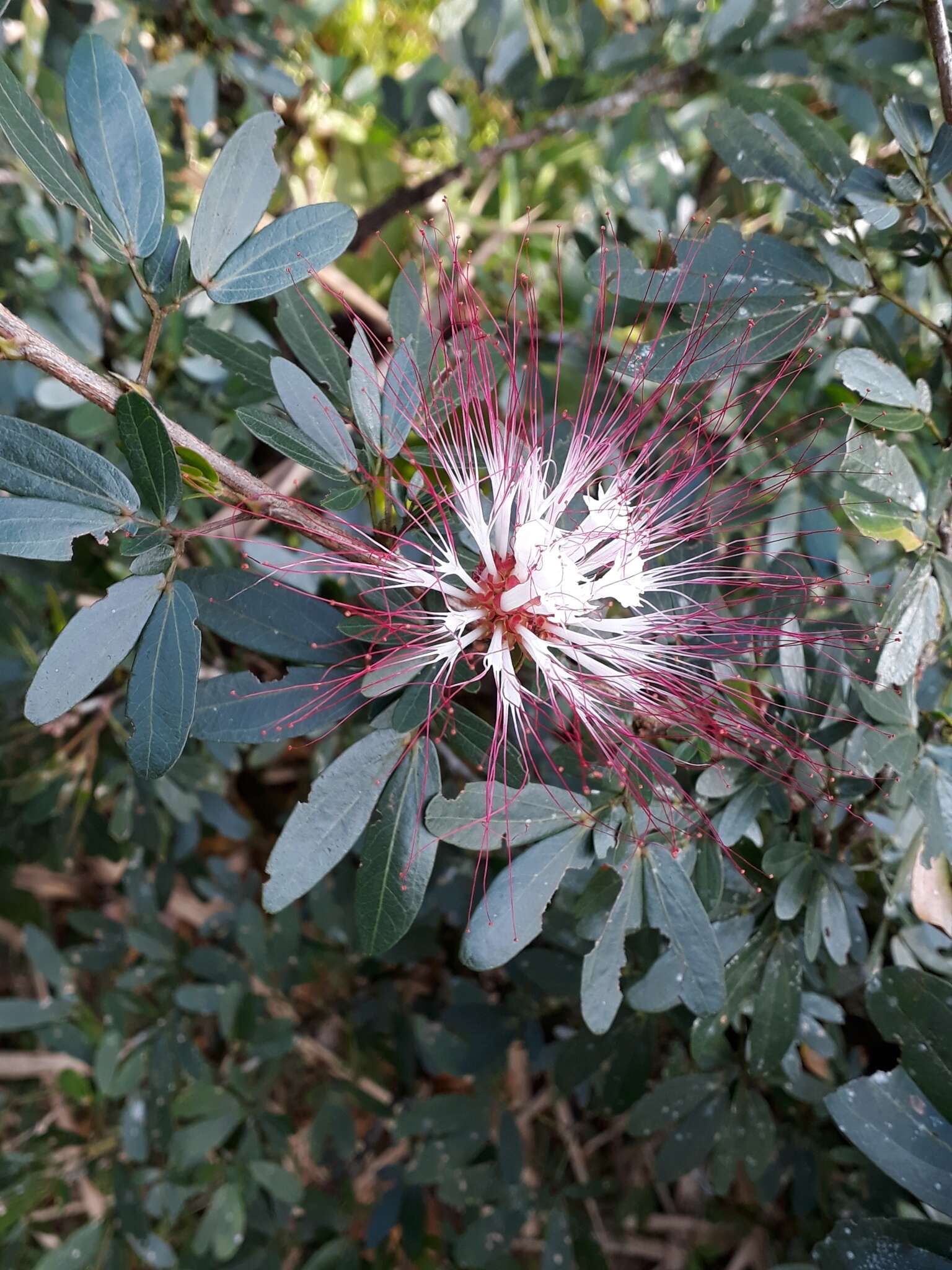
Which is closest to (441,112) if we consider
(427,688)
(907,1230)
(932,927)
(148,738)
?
(427,688)

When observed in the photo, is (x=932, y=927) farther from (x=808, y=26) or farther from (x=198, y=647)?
(x=808, y=26)

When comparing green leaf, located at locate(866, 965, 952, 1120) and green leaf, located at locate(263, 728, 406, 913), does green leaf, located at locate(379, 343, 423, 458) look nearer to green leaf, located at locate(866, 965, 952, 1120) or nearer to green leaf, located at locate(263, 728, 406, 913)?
green leaf, located at locate(263, 728, 406, 913)

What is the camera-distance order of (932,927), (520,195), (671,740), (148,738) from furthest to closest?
(520,195) < (932,927) < (671,740) < (148,738)

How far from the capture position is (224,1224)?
139 centimetres

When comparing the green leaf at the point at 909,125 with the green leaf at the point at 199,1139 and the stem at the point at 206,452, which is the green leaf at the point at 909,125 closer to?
the stem at the point at 206,452

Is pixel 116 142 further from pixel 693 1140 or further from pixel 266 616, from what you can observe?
pixel 693 1140

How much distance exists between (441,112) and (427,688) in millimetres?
1348

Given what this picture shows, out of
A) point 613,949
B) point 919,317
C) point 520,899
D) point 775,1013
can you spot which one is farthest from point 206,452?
point 775,1013

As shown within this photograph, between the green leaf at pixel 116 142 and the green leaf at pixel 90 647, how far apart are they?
323mm

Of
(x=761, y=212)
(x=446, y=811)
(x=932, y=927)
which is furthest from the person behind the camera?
(x=761, y=212)

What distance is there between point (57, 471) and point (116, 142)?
0.33 metres

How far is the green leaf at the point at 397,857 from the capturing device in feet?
2.89

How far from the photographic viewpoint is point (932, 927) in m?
1.23

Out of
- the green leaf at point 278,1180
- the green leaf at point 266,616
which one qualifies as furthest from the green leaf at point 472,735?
the green leaf at point 278,1180
